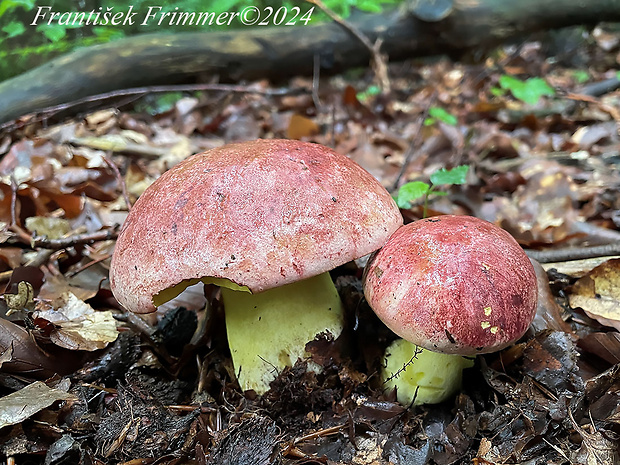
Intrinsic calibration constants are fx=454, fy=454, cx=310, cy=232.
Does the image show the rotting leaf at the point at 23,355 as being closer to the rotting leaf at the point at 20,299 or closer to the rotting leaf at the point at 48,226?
the rotting leaf at the point at 20,299

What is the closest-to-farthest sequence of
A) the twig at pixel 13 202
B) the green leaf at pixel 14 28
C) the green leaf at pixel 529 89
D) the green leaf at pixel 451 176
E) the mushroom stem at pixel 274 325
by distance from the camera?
the mushroom stem at pixel 274 325, the green leaf at pixel 451 176, the twig at pixel 13 202, the green leaf at pixel 529 89, the green leaf at pixel 14 28

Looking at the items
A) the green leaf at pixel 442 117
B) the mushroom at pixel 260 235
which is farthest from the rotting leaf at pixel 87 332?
the green leaf at pixel 442 117

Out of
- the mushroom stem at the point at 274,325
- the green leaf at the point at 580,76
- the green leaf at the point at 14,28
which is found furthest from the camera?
the green leaf at the point at 580,76

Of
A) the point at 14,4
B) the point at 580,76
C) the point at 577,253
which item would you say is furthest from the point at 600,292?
the point at 14,4

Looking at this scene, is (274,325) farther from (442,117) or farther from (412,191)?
(442,117)

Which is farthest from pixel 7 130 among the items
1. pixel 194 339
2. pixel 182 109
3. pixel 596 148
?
pixel 596 148

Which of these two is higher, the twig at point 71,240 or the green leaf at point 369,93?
the twig at point 71,240

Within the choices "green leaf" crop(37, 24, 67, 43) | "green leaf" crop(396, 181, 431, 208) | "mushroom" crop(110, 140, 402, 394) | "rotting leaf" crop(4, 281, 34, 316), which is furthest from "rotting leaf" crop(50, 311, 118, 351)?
"green leaf" crop(37, 24, 67, 43)
